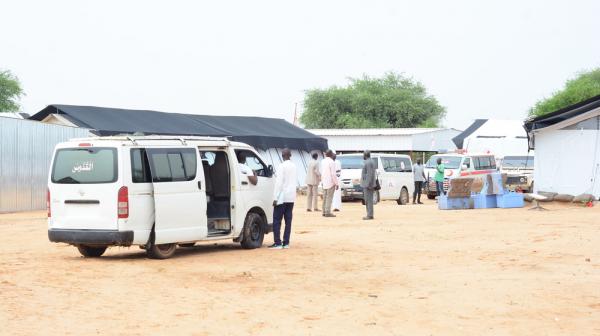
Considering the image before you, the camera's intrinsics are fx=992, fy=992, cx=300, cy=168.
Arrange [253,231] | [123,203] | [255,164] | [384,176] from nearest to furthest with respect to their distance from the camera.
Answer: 1. [123,203]
2. [253,231]
3. [255,164]
4. [384,176]

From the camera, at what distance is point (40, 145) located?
32812 millimetres

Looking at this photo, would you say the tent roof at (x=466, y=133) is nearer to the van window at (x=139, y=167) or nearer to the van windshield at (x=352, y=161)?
the van windshield at (x=352, y=161)

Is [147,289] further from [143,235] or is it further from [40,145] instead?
[40,145]

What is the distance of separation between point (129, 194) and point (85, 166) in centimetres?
85

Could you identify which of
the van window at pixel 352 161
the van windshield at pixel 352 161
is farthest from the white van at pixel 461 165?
the van windshield at pixel 352 161

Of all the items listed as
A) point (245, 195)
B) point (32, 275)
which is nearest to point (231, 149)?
point (245, 195)

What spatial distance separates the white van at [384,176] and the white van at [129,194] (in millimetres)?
19301

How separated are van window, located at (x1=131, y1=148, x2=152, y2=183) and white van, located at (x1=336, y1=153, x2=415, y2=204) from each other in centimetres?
2073

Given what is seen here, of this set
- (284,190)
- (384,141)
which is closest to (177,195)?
(284,190)

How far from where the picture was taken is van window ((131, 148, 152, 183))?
14.8 m

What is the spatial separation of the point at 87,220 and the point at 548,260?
7001mm

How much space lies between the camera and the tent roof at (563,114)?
30.8m

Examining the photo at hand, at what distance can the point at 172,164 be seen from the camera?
15500 millimetres

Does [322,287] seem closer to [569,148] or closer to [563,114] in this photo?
[563,114]
